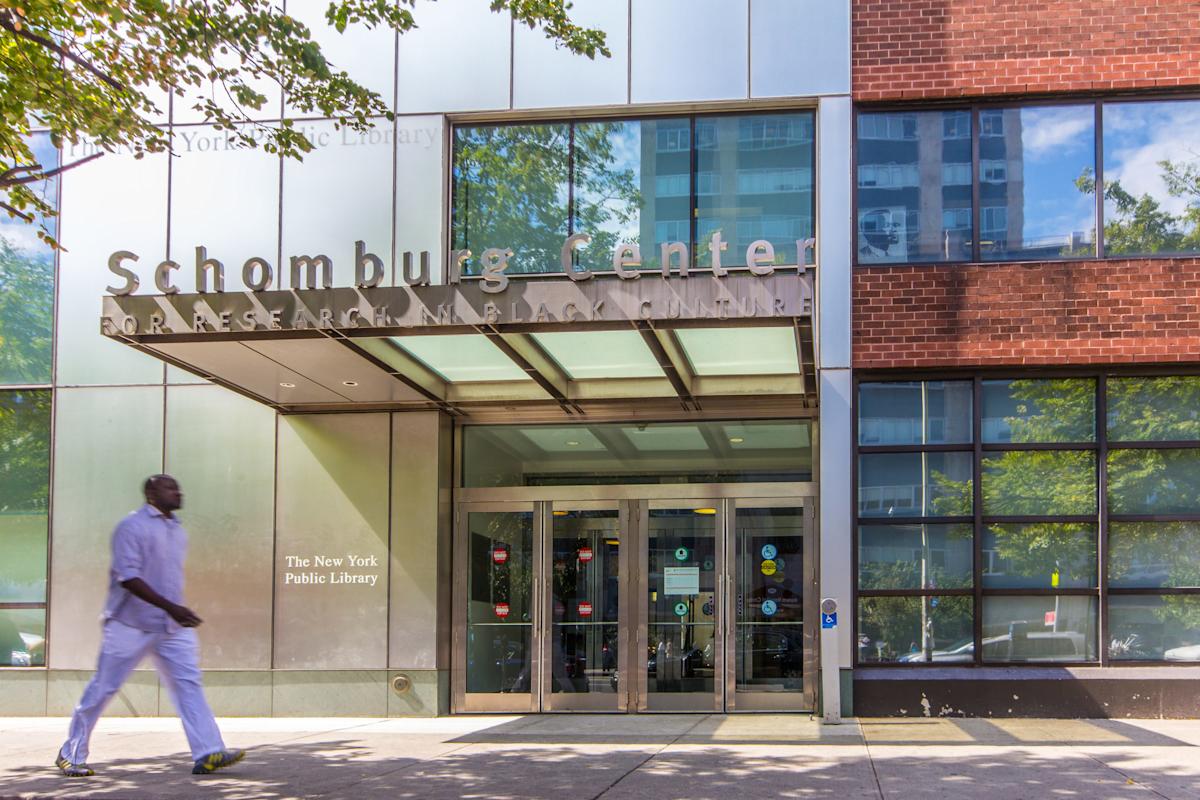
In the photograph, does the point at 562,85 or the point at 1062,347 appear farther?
the point at 562,85

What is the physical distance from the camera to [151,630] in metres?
8.37

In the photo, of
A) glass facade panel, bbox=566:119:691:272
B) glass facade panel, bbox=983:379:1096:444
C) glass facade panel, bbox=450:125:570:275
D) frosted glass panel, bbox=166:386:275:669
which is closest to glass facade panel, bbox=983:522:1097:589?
glass facade panel, bbox=983:379:1096:444

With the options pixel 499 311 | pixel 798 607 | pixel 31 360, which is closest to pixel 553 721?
pixel 798 607

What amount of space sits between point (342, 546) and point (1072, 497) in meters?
7.14

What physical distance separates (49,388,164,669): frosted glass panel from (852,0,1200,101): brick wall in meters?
7.99

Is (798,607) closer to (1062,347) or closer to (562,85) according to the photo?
(1062,347)

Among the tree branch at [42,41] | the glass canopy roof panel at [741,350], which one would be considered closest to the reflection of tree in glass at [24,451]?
the tree branch at [42,41]

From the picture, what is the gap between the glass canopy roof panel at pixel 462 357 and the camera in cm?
1088

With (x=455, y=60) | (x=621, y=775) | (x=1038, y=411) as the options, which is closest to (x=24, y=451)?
(x=455, y=60)

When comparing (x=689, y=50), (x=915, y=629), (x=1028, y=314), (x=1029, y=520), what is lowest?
(x=915, y=629)

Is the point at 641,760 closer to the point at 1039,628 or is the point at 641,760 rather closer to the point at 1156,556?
the point at 1039,628

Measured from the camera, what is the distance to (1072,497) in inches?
499

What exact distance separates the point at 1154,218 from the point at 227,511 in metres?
9.58

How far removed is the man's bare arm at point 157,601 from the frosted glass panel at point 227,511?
18.4 feet
